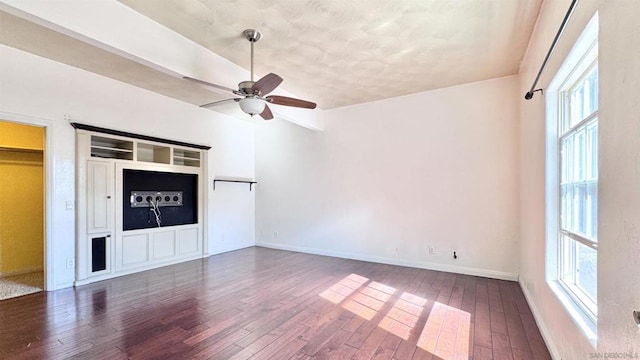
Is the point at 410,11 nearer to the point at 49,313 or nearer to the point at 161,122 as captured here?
the point at 161,122

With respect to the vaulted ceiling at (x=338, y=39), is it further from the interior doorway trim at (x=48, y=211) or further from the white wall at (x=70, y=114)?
the interior doorway trim at (x=48, y=211)

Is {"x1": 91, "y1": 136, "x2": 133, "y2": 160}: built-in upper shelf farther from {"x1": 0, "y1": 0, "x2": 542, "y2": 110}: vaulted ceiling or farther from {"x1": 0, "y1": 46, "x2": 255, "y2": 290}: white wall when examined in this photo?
{"x1": 0, "y1": 0, "x2": 542, "y2": 110}: vaulted ceiling

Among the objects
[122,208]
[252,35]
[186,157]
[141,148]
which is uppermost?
[252,35]

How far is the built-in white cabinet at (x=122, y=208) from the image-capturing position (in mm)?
4105

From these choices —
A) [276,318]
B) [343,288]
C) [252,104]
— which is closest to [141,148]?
[252,104]

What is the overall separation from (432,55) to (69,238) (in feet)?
18.0

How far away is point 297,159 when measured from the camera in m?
6.38

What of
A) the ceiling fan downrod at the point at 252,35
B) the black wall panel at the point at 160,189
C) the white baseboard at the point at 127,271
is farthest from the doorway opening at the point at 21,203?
the ceiling fan downrod at the point at 252,35

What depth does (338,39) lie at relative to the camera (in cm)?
319

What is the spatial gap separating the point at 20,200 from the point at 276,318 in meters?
4.95

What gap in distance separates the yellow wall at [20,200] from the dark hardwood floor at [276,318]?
175 centimetres

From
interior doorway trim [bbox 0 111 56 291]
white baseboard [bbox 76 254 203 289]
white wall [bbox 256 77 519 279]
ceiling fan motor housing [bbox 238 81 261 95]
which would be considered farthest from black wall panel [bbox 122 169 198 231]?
ceiling fan motor housing [bbox 238 81 261 95]

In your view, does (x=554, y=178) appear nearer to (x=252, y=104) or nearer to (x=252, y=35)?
(x=252, y=104)

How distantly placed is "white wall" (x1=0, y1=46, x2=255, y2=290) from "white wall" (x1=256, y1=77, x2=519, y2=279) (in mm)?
1611
